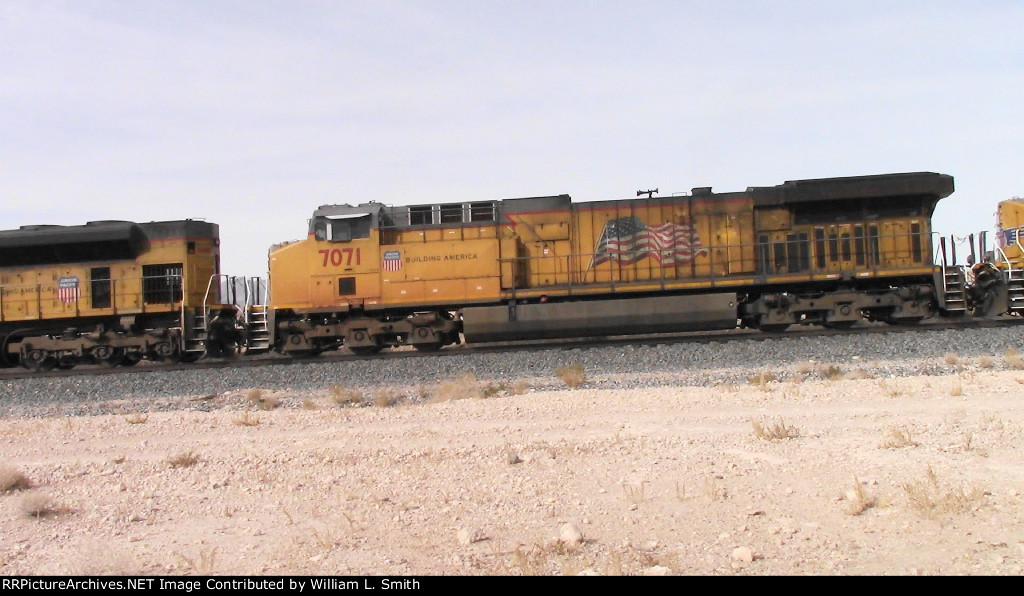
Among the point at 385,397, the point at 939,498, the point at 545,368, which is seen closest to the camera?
the point at 939,498

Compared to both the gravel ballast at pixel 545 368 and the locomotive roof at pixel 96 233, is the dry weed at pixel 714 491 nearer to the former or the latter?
the gravel ballast at pixel 545 368

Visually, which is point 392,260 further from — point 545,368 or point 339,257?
point 545,368

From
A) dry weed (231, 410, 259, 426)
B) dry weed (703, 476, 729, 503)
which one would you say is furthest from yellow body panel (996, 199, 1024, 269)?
dry weed (231, 410, 259, 426)

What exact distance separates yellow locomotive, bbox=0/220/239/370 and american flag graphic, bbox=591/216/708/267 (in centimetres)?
892

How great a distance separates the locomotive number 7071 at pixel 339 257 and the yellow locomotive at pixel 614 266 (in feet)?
0.12

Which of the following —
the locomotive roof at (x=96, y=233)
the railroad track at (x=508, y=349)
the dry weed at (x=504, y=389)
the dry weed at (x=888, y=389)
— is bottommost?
the dry weed at (x=504, y=389)

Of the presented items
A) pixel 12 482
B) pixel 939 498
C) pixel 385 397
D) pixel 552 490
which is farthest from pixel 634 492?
pixel 385 397

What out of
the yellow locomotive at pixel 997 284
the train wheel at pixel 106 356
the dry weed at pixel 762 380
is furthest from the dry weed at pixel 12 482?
the yellow locomotive at pixel 997 284

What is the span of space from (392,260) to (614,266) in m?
4.89

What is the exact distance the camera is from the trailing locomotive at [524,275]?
1590cm

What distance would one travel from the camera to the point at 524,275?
16484mm

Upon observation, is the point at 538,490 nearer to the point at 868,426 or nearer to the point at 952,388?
the point at 868,426

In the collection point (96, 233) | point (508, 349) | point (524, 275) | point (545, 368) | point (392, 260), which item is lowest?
point (545, 368)
